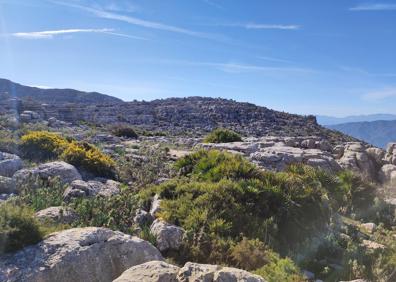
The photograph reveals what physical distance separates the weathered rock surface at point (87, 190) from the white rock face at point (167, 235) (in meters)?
2.76

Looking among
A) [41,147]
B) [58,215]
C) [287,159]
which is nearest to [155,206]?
[58,215]

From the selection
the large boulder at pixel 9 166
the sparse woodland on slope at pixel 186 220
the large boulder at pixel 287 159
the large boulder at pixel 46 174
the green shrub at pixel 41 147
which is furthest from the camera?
the large boulder at pixel 287 159

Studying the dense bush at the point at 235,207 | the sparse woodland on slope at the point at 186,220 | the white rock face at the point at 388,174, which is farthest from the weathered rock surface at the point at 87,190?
the white rock face at the point at 388,174

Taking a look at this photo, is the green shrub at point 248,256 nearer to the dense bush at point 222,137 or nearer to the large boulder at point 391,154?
the large boulder at point 391,154

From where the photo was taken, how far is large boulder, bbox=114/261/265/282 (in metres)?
5.14

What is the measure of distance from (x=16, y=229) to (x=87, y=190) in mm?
4945

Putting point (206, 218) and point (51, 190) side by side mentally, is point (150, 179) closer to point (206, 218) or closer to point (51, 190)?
point (51, 190)

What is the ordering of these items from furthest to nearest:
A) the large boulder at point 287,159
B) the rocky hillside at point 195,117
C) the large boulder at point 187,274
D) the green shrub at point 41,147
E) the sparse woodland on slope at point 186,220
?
the rocky hillside at point 195,117 < the large boulder at point 287,159 < the green shrub at point 41,147 < the sparse woodland on slope at point 186,220 < the large boulder at point 187,274

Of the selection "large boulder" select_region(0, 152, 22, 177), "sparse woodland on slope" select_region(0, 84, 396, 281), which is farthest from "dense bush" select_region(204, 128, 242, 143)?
"large boulder" select_region(0, 152, 22, 177)

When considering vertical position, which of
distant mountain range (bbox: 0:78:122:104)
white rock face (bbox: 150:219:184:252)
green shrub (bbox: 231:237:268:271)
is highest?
distant mountain range (bbox: 0:78:122:104)

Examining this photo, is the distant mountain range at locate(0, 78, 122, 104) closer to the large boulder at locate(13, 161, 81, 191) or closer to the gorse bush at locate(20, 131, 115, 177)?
the gorse bush at locate(20, 131, 115, 177)

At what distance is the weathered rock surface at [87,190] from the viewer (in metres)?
10.8

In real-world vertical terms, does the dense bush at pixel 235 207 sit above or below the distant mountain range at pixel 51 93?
below

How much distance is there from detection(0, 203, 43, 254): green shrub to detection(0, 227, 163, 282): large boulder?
14 centimetres
